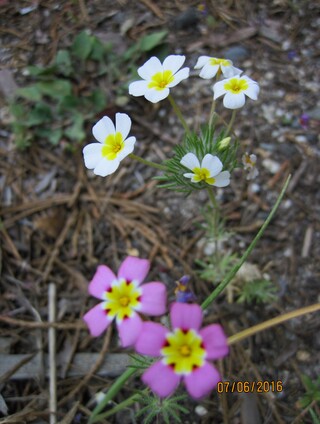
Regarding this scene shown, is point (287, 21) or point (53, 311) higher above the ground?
point (287, 21)

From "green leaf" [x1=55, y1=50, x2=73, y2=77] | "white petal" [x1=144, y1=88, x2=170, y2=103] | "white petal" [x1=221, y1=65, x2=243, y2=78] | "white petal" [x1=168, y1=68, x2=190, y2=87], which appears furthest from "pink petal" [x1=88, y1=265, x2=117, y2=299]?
"green leaf" [x1=55, y1=50, x2=73, y2=77]

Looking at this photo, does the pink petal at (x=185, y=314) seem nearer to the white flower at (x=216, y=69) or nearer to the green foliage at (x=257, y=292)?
the white flower at (x=216, y=69)

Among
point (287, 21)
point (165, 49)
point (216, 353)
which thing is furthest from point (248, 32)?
point (216, 353)

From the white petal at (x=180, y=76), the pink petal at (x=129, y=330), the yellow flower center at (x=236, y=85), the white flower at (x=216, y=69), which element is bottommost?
the pink petal at (x=129, y=330)

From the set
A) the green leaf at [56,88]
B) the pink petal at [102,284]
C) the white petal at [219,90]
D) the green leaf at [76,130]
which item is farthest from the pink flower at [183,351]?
the green leaf at [56,88]

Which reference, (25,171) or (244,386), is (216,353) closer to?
(244,386)

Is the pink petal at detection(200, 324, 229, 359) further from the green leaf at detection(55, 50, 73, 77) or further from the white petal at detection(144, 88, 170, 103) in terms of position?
the green leaf at detection(55, 50, 73, 77)
